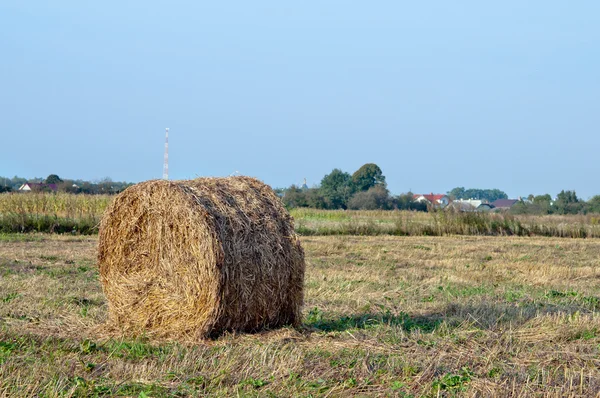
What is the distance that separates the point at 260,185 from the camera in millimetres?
8664

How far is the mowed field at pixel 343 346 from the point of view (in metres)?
5.72

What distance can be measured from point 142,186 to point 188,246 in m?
1.04

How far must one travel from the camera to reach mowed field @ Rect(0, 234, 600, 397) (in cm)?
572

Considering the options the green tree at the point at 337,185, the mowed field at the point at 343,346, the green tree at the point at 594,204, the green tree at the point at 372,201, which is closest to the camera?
the mowed field at the point at 343,346

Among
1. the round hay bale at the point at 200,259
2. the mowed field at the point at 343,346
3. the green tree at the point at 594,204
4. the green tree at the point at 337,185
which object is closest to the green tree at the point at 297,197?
the green tree at the point at 337,185

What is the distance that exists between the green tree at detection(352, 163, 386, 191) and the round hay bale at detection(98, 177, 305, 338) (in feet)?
197

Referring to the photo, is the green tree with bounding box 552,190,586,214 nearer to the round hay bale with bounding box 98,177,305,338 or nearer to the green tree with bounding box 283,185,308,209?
the green tree with bounding box 283,185,308,209

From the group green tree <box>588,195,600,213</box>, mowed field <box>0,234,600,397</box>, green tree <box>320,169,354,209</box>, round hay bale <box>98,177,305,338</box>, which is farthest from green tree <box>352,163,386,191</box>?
round hay bale <box>98,177,305,338</box>

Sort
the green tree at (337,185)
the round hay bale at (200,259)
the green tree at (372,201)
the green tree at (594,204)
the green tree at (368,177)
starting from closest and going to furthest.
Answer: the round hay bale at (200,259)
the green tree at (594,204)
the green tree at (372,201)
the green tree at (337,185)
the green tree at (368,177)

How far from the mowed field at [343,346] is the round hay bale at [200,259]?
1.05ft

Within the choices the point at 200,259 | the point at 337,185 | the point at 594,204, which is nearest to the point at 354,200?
the point at 337,185

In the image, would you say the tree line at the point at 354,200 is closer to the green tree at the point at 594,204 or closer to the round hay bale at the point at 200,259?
the green tree at the point at 594,204

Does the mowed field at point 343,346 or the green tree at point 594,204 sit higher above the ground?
the green tree at point 594,204

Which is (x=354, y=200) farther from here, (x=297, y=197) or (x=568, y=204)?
(x=568, y=204)
